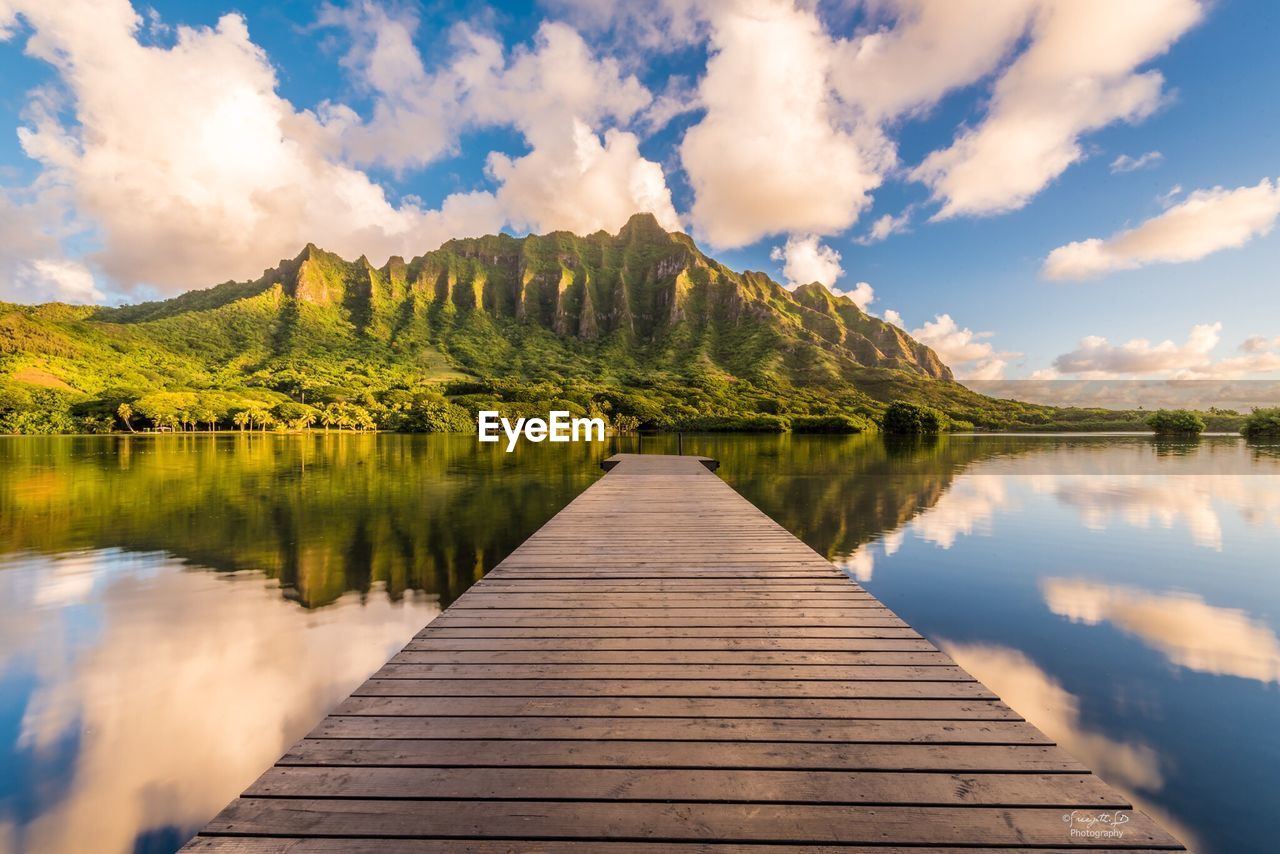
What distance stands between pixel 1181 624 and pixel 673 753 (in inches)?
402

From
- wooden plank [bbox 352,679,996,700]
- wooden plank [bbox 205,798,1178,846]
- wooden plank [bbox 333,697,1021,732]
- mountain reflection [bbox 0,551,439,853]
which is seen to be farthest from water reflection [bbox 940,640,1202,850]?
mountain reflection [bbox 0,551,439,853]

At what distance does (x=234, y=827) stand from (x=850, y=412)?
3885 inches

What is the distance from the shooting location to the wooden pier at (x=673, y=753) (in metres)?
2.53

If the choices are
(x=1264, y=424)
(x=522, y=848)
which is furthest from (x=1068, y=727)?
(x=1264, y=424)

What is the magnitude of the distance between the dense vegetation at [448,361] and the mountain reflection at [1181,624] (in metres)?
66.6

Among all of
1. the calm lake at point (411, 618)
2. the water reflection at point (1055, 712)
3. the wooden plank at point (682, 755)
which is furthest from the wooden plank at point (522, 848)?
the water reflection at point (1055, 712)

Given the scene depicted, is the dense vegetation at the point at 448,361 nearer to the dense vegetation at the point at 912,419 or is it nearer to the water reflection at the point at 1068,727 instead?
the dense vegetation at the point at 912,419

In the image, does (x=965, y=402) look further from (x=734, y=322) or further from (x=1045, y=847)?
(x=1045, y=847)

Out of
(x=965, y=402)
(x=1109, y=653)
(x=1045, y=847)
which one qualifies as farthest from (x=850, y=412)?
(x=1045, y=847)

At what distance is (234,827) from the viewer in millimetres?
2582

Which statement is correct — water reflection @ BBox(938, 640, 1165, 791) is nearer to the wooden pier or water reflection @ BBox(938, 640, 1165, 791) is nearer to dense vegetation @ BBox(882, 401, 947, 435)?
the wooden pier

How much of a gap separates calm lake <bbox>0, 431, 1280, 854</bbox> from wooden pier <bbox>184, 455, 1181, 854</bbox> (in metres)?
2.46

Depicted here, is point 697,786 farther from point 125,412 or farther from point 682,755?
point 125,412

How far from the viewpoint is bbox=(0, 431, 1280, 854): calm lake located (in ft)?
16.1
